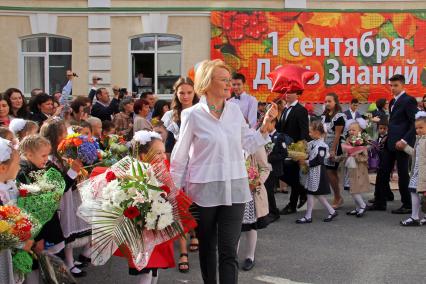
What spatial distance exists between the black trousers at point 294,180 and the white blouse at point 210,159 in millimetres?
4469

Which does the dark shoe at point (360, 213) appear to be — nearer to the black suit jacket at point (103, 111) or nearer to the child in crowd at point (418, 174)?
the child in crowd at point (418, 174)

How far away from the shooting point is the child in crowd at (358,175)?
9.21m

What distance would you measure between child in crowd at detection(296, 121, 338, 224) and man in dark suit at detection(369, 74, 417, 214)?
3.78ft

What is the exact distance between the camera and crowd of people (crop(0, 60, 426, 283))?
482 centimetres

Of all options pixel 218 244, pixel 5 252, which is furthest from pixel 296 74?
pixel 5 252

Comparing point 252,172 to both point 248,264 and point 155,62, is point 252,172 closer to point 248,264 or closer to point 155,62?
point 248,264

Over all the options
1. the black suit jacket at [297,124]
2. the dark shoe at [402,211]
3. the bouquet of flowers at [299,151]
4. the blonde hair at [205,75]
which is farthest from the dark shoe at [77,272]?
the dark shoe at [402,211]

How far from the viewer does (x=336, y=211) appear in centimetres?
954

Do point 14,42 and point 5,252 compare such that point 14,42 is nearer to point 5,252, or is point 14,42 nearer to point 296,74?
point 296,74

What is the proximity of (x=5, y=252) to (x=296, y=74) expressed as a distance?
405 cm

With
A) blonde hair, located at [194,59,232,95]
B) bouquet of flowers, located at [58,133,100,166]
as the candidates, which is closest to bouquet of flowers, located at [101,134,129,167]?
bouquet of flowers, located at [58,133,100,166]

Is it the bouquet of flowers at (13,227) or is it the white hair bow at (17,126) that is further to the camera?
the white hair bow at (17,126)

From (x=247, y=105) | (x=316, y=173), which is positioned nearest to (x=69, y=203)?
(x=247, y=105)

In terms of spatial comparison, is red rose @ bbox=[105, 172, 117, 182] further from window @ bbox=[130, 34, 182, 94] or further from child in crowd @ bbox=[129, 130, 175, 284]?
window @ bbox=[130, 34, 182, 94]
